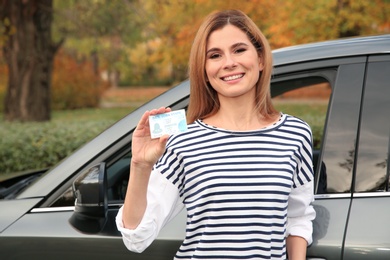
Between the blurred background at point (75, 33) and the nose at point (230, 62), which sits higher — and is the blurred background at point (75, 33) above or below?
above

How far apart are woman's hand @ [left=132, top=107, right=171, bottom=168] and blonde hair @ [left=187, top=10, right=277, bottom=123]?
27cm

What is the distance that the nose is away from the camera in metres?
1.90

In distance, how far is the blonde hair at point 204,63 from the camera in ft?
6.40

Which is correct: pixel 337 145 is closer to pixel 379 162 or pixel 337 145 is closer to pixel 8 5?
pixel 379 162

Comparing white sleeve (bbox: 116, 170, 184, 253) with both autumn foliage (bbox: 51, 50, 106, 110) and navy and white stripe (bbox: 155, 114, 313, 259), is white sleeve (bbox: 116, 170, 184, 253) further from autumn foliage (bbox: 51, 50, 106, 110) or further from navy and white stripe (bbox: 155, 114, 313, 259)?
autumn foliage (bbox: 51, 50, 106, 110)

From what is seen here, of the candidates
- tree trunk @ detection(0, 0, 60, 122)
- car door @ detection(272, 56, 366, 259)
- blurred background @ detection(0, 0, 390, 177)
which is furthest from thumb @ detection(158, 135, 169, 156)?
tree trunk @ detection(0, 0, 60, 122)

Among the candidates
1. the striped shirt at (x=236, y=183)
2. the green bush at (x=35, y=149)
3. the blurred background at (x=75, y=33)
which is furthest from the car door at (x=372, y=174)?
the blurred background at (x=75, y=33)

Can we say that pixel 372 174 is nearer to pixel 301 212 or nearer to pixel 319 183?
pixel 319 183

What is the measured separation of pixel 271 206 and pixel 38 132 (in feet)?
17.4

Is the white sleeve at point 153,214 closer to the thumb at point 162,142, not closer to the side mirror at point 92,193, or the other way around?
the thumb at point 162,142

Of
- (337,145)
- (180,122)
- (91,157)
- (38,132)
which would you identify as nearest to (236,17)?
(180,122)

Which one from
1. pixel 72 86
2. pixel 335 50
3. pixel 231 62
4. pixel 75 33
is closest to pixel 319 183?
pixel 335 50

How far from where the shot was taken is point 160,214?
1875 millimetres

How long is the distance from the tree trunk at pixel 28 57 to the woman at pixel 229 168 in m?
8.86
